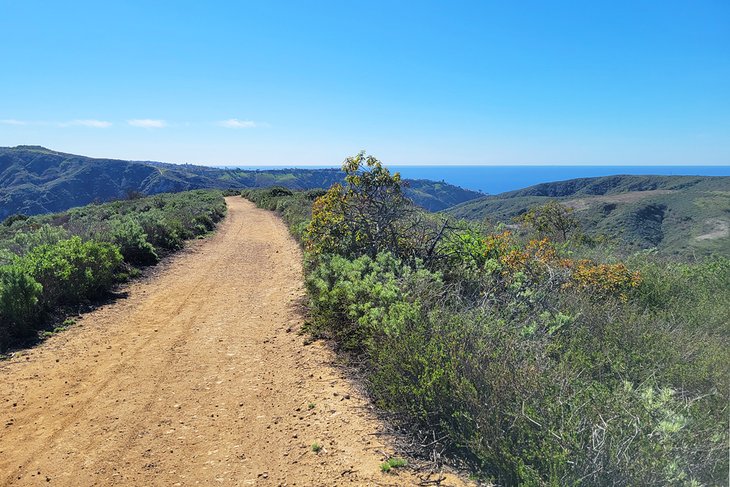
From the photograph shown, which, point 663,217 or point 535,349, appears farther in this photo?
point 663,217

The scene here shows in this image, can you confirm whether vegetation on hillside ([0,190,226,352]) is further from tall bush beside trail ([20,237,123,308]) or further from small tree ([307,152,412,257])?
small tree ([307,152,412,257])

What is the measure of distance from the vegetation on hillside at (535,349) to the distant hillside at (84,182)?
361 feet

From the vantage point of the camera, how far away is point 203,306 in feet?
27.7

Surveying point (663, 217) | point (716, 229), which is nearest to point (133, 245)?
point (716, 229)

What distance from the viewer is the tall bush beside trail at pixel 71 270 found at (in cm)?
748

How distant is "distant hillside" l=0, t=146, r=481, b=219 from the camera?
127 m

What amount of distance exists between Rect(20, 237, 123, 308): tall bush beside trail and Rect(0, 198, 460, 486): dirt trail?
0.62m

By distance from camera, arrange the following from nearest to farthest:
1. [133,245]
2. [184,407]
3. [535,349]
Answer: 1. [535,349]
2. [184,407]
3. [133,245]

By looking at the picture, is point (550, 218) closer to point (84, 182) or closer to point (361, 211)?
point (361, 211)

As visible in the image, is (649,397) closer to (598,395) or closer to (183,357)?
(598,395)

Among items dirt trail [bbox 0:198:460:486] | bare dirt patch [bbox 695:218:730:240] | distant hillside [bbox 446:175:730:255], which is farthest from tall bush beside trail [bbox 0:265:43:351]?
bare dirt patch [bbox 695:218:730:240]

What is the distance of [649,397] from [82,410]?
17.5 ft

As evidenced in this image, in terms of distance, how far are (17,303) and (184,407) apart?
12.6 ft

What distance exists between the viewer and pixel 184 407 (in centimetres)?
477
